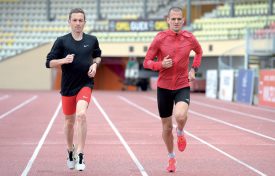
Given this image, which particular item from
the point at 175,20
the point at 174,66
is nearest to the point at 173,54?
the point at 174,66

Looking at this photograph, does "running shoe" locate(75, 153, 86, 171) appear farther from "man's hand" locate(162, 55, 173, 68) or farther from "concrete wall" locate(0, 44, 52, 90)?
"concrete wall" locate(0, 44, 52, 90)

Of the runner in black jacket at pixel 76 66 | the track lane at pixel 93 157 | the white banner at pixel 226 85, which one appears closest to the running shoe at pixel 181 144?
the track lane at pixel 93 157

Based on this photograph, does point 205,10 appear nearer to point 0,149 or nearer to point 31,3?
point 31,3

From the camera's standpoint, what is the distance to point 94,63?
8164 mm

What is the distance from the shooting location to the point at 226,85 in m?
30.3

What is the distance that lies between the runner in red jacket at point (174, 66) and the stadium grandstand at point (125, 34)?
76.9 ft

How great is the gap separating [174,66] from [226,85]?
888 inches

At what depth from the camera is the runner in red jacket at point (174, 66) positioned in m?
7.97

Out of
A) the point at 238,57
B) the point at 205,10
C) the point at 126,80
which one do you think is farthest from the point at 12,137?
the point at 205,10

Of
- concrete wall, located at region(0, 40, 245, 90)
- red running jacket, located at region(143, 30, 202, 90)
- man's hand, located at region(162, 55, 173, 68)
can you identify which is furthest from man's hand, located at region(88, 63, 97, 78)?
concrete wall, located at region(0, 40, 245, 90)

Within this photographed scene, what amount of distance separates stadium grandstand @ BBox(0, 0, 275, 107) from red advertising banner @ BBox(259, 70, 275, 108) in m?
6.46

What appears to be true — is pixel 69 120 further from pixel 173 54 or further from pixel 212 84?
pixel 212 84

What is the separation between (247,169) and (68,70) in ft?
8.31

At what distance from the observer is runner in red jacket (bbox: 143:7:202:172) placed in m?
7.97
